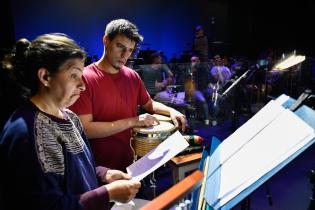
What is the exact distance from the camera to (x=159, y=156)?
4.86 ft

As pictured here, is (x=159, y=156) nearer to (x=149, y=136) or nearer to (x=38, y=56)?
(x=149, y=136)

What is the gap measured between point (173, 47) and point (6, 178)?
10.9 meters

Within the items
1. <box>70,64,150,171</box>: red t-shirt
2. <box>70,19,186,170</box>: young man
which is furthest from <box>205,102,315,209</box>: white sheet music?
<box>70,64,150,171</box>: red t-shirt

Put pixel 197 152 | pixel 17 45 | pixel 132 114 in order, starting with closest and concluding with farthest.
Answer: pixel 17 45
pixel 132 114
pixel 197 152

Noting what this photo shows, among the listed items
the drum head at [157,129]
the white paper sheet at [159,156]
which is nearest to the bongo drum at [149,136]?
the drum head at [157,129]

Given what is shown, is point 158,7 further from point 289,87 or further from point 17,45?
point 17,45

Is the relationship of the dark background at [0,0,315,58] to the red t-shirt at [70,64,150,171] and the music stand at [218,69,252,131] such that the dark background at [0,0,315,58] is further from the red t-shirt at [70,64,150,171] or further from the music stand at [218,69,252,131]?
the red t-shirt at [70,64,150,171]

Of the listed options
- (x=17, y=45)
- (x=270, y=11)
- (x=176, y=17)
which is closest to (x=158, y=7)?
(x=176, y=17)

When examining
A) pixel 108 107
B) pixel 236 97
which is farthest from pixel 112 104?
pixel 236 97

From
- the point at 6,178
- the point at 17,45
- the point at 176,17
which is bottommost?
the point at 6,178

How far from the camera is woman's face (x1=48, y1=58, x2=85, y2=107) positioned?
42.4 inches

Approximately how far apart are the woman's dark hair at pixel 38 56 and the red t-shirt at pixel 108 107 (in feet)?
2.64

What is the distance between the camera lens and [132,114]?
2221mm

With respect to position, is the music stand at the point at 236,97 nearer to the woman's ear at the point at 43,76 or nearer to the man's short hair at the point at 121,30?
the man's short hair at the point at 121,30
